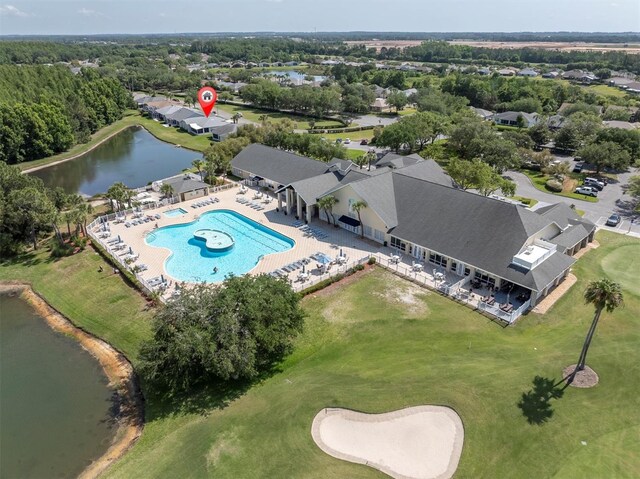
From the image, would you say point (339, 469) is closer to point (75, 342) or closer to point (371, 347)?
point (371, 347)

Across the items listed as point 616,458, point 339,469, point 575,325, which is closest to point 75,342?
point 339,469

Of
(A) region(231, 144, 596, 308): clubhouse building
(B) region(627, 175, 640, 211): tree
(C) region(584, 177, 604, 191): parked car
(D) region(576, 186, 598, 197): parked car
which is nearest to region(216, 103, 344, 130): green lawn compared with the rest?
(A) region(231, 144, 596, 308): clubhouse building

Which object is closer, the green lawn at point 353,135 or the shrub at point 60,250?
the shrub at point 60,250

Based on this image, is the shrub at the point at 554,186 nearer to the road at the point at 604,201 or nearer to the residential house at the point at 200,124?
the road at the point at 604,201

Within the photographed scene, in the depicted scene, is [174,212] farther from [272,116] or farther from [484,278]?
[272,116]

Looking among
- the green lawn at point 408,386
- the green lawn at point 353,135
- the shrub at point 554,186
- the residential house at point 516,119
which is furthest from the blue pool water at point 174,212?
the residential house at point 516,119
